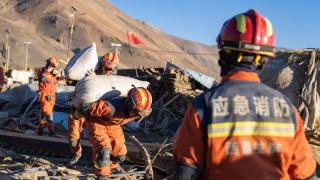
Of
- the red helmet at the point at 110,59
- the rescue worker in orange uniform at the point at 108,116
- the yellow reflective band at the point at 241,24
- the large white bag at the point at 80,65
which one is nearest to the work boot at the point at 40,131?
the large white bag at the point at 80,65

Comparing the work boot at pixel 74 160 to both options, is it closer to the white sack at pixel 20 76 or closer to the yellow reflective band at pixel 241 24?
the yellow reflective band at pixel 241 24

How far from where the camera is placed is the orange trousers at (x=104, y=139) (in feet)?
23.9

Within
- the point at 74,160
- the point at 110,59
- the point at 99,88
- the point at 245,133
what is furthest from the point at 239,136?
the point at 74,160

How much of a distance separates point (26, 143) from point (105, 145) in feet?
14.7

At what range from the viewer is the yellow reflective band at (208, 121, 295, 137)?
2.89 metres

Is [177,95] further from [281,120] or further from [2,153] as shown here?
[281,120]

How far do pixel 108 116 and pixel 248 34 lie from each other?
4.33 metres

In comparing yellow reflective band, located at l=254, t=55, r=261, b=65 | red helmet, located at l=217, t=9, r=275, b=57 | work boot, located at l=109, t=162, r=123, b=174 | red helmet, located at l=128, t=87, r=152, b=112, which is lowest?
work boot, located at l=109, t=162, r=123, b=174

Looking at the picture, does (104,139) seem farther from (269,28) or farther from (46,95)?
(46,95)

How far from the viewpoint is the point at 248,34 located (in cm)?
299

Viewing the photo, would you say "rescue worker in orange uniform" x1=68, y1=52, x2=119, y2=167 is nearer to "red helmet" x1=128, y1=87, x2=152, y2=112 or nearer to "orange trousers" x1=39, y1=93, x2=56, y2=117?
"red helmet" x1=128, y1=87, x2=152, y2=112

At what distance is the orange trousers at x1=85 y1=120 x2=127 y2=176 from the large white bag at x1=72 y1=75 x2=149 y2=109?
0.30 meters

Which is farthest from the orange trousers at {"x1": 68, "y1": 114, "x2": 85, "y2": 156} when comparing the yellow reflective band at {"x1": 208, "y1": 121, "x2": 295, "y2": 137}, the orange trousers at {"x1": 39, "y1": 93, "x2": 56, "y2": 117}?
the yellow reflective band at {"x1": 208, "y1": 121, "x2": 295, "y2": 137}

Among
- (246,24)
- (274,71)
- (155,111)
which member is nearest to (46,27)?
(155,111)
